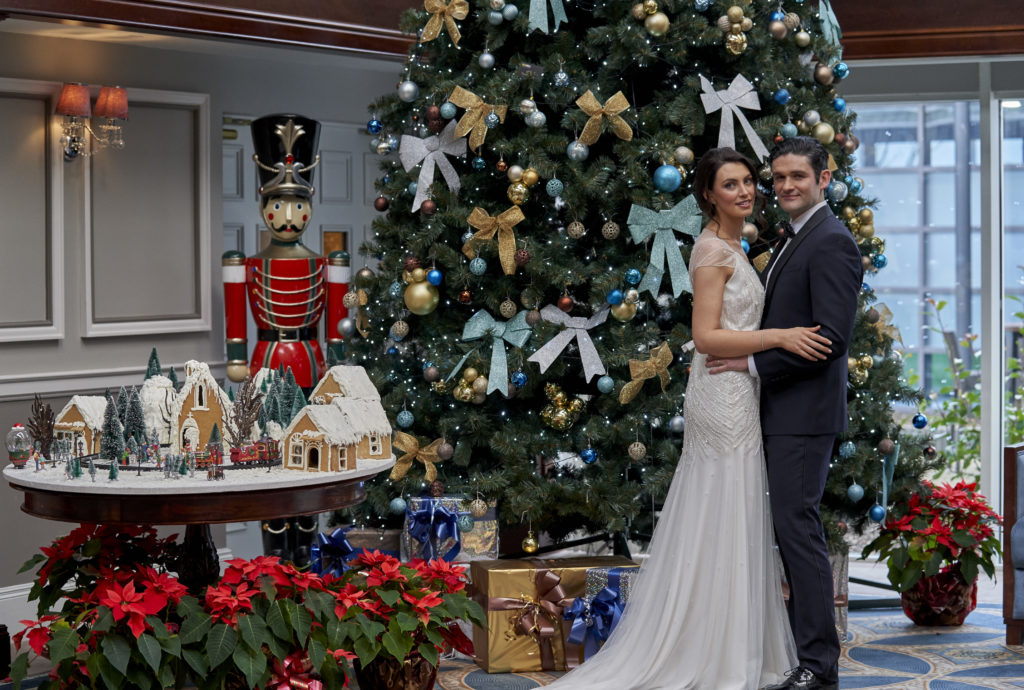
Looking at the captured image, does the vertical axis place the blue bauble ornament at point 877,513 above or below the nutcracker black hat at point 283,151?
below

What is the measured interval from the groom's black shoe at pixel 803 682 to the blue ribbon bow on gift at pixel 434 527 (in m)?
1.40

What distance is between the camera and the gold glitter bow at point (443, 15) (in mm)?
4809

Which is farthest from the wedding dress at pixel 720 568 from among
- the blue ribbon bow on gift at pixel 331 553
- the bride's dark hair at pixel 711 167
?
the blue ribbon bow on gift at pixel 331 553

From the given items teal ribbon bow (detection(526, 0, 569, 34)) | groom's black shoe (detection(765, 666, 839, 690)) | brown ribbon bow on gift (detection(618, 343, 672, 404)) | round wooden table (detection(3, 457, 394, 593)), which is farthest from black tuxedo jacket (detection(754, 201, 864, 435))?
teal ribbon bow (detection(526, 0, 569, 34))

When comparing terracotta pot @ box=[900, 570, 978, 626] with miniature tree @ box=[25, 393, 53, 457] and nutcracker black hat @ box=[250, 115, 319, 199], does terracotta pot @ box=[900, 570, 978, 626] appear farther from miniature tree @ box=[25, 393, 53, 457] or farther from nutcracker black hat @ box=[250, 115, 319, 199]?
miniature tree @ box=[25, 393, 53, 457]

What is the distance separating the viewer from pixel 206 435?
12.3 ft

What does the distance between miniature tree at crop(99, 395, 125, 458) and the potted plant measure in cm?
300

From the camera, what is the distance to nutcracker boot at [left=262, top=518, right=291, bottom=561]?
5.49m

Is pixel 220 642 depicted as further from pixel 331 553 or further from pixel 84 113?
pixel 84 113

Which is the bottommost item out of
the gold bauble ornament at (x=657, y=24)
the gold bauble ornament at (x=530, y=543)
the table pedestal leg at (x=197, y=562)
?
the gold bauble ornament at (x=530, y=543)

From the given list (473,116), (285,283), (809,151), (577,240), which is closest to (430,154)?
(473,116)

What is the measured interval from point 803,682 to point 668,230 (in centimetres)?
180

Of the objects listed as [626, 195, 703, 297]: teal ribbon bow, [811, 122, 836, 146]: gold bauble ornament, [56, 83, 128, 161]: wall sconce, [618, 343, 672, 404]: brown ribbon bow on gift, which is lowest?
[618, 343, 672, 404]: brown ribbon bow on gift

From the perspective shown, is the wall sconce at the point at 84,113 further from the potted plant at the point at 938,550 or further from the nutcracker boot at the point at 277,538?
the potted plant at the point at 938,550
